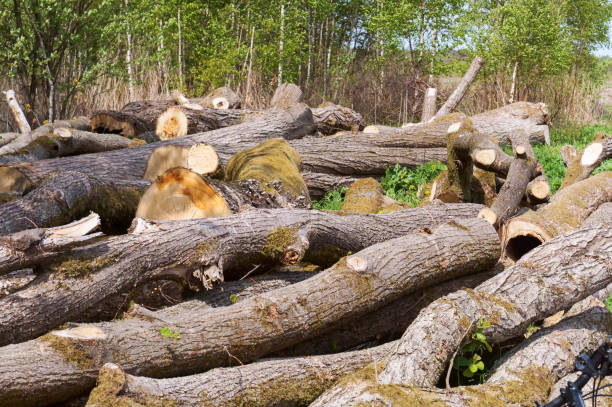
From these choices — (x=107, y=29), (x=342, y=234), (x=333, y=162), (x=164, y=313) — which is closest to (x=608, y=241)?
(x=342, y=234)

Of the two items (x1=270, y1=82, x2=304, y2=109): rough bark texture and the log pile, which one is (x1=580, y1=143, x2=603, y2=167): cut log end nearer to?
the log pile

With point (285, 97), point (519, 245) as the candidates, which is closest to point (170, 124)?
point (285, 97)

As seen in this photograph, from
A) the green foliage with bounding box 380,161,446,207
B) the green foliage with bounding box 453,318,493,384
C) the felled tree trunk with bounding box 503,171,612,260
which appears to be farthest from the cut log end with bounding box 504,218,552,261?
the green foliage with bounding box 453,318,493,384

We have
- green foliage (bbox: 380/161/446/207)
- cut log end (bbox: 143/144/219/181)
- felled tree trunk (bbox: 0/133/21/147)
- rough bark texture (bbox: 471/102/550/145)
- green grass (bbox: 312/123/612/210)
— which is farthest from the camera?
rough bark texture (bbox: 471/102/550/145)

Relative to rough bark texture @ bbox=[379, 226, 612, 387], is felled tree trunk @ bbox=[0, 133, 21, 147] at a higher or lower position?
Answer: higher

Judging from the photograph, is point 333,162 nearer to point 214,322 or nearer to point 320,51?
point 214,322

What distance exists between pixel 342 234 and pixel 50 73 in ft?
30.2

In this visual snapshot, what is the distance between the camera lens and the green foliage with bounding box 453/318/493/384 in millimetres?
4094

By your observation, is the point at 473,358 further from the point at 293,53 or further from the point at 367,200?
the point at 293,53

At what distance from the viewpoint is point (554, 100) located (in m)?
18.8

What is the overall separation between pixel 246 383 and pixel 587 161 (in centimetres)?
658

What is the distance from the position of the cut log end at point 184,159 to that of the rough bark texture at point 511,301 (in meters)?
3.64

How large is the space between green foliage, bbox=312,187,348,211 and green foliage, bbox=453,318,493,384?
13.9 ft

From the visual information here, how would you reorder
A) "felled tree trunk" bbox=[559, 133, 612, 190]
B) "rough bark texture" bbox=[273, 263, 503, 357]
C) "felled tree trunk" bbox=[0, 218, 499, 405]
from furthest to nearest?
"felled tree trunk" bbox=[559, 133, 612, 190], "rough bark texture" bbox=[273, 263, 503, 357], "felled tree trunk" bbox=[0, 218, 499, 405]
